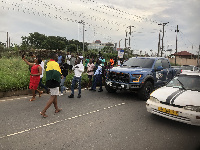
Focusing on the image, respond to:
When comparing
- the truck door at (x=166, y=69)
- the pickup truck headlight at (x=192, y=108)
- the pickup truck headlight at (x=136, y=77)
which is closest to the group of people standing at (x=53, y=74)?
the pickup truck headlight at (x=136, y=77)

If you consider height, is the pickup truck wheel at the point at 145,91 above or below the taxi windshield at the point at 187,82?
below

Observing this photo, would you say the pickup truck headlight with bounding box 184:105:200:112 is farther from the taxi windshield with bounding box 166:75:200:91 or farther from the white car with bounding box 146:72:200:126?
the taxi windshield with bounding box 166:75:200:91

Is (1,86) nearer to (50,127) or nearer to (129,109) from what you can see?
(50,127)

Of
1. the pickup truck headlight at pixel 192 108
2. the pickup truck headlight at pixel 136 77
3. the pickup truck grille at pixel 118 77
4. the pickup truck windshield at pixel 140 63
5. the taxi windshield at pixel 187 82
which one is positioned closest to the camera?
the pickup truck headlight at pixel 192 108

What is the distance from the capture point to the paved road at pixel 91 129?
3.62m

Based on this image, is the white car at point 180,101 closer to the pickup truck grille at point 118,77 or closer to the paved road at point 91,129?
the paved road at point 91,129

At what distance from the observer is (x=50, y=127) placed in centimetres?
449

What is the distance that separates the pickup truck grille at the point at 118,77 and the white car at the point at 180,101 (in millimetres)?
2043

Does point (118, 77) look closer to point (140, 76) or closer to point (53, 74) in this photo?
point (140, 76)

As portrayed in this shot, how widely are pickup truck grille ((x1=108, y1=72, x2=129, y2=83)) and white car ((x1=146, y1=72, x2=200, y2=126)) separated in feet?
6.70

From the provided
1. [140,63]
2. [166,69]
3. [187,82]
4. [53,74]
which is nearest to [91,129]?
[53,74]

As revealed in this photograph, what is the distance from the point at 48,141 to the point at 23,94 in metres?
5.16

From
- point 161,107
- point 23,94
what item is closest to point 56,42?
point 23,94

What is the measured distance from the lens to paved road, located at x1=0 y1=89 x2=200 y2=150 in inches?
143
